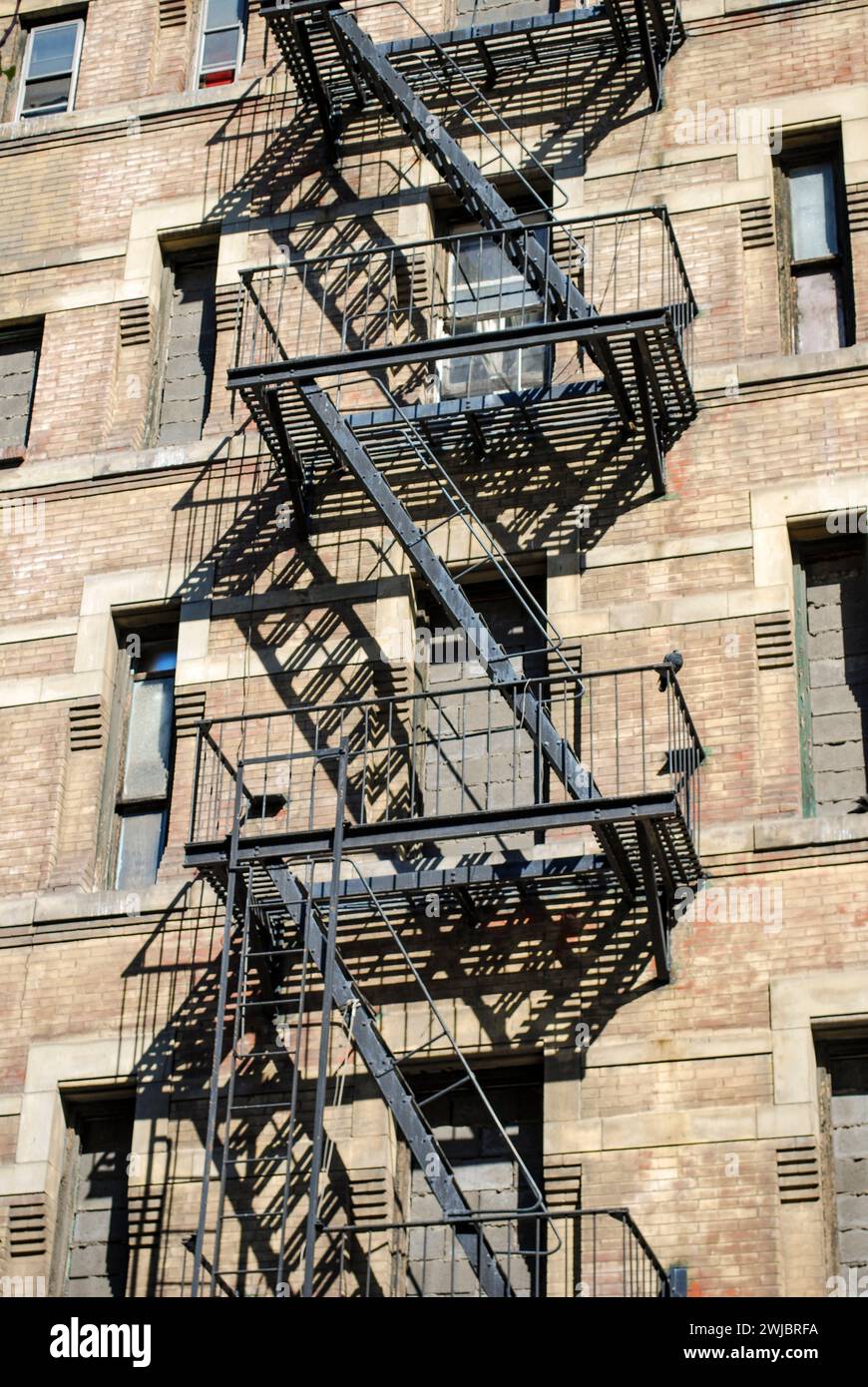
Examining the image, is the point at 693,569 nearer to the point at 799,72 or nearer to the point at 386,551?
the point at 386,551

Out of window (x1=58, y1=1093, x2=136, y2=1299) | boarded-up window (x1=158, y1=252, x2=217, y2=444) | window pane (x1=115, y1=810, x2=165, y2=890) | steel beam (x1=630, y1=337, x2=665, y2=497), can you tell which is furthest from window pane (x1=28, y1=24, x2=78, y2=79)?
window (x1=58, y1=1093, x2=136, y2=1299)

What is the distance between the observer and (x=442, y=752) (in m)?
18.4

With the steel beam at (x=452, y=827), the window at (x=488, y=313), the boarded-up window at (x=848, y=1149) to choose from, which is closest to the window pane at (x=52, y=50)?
the window at (x=488, y=313)

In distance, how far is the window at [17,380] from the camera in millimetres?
21406

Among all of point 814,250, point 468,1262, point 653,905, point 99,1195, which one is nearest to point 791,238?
point 814,250

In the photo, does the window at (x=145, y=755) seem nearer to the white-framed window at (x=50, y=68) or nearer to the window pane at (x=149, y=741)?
the window pane at (x=149, y=741)

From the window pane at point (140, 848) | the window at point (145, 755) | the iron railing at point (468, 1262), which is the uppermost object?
the window at point (145, 755)

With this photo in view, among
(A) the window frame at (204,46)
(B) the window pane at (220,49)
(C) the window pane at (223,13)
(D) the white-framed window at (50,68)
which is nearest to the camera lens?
(A) the window frame at (204,46)

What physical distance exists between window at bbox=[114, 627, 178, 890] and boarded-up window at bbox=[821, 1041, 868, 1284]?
5358mm

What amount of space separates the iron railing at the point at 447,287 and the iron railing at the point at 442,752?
9.38ft

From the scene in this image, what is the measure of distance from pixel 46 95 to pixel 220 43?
168cm

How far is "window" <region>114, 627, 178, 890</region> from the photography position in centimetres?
1920

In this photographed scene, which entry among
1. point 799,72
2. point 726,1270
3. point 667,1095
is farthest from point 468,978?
point 799,72
